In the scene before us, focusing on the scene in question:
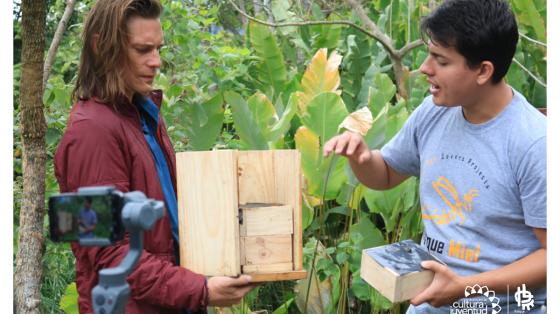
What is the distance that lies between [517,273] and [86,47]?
1.32 metres

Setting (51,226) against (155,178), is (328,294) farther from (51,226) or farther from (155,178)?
(51,226)

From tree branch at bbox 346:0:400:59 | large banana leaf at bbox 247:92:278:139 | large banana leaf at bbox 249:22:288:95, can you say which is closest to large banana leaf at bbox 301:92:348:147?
large banana leaf at bbox 247:92:278:139

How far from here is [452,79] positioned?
2.16 m

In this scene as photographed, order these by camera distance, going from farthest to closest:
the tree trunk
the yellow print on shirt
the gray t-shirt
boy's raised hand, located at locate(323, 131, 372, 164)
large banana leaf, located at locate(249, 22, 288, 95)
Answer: large banana leaf, located at locate(249, 22, 288, 95) → the tree trunk → boy's raised hand, located at locate(323, 131, 372, 164) → the yellow print on shirt → the gray t-shirt

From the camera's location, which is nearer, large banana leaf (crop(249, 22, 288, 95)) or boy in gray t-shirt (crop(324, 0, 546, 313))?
boy in gray t-shirt (crop(324, 0, 546, 313))

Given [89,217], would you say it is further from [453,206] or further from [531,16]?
[531,16]

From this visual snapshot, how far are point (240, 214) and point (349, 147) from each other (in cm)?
37

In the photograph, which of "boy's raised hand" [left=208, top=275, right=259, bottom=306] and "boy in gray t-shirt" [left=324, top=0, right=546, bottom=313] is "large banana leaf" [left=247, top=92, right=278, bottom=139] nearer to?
"boy in gray t-shirt" [left=324, top=0, right=546, bottom=313]

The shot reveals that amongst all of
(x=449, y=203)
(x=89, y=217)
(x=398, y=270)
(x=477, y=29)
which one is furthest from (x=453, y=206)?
(x=89, y=217)

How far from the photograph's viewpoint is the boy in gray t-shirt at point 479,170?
79.6 inches

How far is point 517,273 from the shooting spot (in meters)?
2.03

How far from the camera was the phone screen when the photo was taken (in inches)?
57.6

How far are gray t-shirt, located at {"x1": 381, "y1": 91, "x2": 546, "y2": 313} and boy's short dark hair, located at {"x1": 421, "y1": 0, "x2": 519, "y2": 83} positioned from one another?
142mm
